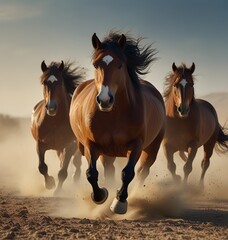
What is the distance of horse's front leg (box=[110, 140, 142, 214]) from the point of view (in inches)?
259

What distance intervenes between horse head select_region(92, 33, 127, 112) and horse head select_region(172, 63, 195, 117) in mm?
4516

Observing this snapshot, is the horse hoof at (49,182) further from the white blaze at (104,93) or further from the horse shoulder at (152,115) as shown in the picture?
the white blaze at (104,93)

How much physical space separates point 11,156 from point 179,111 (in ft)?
54.2

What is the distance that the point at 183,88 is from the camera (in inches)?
445

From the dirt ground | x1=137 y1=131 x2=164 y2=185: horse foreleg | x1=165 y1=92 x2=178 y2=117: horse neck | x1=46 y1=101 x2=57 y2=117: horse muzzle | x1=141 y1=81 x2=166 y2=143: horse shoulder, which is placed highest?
x1=165 y1=92 x2=178 y2=117: horse neck

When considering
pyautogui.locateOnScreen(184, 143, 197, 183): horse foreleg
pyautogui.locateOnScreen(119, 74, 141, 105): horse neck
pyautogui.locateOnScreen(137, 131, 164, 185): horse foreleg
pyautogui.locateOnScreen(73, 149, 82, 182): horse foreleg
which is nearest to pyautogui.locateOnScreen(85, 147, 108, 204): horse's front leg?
pyautogui.locateOnScreen(119, 74, 141, 105): horse neck

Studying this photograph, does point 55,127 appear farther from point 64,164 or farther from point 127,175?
point 127,175

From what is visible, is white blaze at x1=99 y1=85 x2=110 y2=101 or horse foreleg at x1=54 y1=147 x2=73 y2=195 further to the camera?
horse foreleg at x1=54 y1=147 x2=73 y2=195

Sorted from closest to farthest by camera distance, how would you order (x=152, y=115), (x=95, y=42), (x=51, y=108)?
(x=95, y=42) → (x=152, y=115) → (x=51, y=108)

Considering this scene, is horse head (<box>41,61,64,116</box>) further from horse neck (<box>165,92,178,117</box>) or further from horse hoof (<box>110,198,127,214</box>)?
horse hoof (<box>110,198,127,214</box>)

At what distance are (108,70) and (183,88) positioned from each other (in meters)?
5.18

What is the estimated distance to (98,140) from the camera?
6.91 m

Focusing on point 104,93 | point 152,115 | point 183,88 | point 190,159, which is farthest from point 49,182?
point 104,93

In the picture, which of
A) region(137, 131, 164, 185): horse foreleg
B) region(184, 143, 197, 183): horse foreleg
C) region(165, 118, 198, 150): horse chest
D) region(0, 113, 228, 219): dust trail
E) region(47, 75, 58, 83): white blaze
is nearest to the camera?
region(0, 113, 228, 219): dust trail
